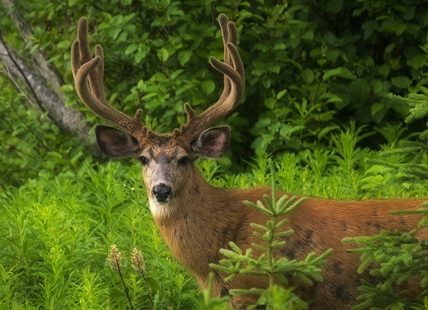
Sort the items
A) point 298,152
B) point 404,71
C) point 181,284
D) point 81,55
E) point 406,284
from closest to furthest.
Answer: point 406,284 → point 181,284 → point 81,55 → point 298,152 → point 404,71

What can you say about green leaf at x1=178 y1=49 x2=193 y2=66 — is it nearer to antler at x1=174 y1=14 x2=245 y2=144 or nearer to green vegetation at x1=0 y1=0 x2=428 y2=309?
green vegetation at x1=0 y1=0 x2=428 y2=309

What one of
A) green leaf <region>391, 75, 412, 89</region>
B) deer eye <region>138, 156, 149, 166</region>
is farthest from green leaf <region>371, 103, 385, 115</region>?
deer eye <region>138, 156, 149, 166</region>

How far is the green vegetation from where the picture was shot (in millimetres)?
6910

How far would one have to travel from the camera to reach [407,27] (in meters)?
8.35

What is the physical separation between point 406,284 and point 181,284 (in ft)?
4.17

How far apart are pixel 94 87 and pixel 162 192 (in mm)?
1144

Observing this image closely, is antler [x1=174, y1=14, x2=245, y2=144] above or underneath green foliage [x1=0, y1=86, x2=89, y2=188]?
above

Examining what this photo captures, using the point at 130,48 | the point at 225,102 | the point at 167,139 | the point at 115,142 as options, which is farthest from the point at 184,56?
the point at 167,139

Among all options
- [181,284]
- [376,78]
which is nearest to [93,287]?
[181,284]

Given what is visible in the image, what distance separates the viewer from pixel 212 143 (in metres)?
5.68

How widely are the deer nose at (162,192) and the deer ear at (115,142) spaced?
0.46 metres

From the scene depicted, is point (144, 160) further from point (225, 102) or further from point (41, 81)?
point (41, 81)

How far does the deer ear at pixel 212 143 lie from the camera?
5609 mm

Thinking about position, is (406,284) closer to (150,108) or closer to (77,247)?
(77,247)
